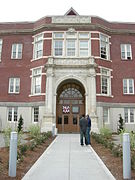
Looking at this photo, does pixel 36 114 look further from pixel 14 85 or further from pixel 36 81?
pixel 14 85

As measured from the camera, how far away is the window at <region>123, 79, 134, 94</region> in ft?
81.0

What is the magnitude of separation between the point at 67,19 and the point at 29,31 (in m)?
5.17

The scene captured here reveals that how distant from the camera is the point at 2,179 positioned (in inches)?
217

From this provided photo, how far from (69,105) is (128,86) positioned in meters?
7.48

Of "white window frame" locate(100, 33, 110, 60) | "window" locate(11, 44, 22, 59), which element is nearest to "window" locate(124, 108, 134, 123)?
"white window frame" locate(100, 33, 110, 60)

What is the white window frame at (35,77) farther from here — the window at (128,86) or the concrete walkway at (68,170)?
the concrete walkway at (68,170)

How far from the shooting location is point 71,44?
24703mm

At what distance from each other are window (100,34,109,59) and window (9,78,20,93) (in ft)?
35.3

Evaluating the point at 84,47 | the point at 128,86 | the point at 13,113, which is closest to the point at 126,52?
the point at 128,86

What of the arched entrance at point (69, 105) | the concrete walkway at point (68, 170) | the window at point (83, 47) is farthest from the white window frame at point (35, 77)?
the concrete walkway at point (68, 170)

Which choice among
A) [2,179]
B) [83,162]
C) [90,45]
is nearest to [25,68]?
[90,45]

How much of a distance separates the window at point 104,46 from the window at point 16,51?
1023 centimetres

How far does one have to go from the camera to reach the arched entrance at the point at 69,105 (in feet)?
77.6

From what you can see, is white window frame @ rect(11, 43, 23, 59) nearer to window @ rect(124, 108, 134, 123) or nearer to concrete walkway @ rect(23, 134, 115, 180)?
window @ rect(124, 108, 134, 123)
